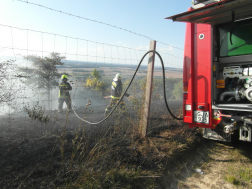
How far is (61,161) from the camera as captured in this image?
260cm

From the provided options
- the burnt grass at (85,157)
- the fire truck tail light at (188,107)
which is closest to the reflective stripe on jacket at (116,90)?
the burnt grass at (85,157)

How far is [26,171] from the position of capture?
2281 mm

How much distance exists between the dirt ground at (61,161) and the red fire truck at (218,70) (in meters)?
0.49

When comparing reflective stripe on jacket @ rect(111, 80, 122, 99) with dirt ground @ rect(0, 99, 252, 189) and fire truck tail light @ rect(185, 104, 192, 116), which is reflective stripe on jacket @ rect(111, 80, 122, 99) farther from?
fire truck tail light @ rect(185, 104, 192, 116)

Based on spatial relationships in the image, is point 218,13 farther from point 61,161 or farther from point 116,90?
point 116,90

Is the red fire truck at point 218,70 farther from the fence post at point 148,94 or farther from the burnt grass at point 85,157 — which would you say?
the burnt grass at point 85,157

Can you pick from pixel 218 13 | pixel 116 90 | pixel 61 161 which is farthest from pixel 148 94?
pixel 116 90

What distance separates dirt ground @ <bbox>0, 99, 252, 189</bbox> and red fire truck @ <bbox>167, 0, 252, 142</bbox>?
492 millimetres

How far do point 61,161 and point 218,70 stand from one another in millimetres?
3306

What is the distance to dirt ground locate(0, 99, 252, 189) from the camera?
2.20 meters

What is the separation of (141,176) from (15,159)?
1775mm

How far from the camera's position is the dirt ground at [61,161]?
7.22ft

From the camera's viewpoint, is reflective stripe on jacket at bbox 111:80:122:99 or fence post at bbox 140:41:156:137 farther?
reflective stripe on jacket at bbox 111:80:122:99

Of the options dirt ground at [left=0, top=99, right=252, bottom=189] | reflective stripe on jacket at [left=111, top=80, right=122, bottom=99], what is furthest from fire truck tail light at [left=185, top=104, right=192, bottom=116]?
reflective stripe on jacket at [left=111, top=80, right=122, bottom=99]
